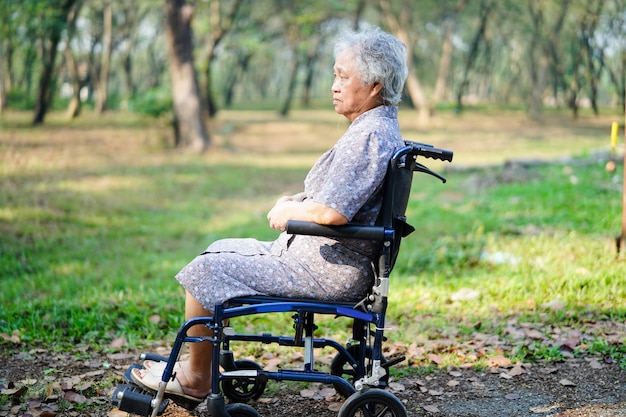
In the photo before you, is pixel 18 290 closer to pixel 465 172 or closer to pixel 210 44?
pixel 465 172

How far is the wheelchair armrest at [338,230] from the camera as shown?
3.04 meters

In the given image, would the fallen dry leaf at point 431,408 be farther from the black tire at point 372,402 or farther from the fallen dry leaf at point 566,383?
the fallen dry leaf at point 566,383

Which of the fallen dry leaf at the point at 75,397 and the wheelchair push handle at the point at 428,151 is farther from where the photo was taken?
the fallen dry leaf at the point at 75,397

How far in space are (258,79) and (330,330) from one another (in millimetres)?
56962

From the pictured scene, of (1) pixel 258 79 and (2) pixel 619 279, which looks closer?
(2) pixel 619 279

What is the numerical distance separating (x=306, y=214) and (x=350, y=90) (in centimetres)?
64

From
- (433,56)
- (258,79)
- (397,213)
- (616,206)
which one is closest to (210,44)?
(616,206)

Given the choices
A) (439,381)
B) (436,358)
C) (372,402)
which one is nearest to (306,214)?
(372,402)

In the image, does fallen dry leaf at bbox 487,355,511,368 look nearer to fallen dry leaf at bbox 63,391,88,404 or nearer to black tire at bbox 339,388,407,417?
black tire at bbox 339,388,407,417

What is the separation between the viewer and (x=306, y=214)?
3.11 metres

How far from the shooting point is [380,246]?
3.26m

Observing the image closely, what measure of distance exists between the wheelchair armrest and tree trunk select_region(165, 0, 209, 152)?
46.7 feet

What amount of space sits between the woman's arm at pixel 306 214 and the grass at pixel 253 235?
870mm

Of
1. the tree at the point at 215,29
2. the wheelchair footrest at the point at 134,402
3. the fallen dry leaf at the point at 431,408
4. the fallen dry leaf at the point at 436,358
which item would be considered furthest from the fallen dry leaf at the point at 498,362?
the tree at the point at 215,29
